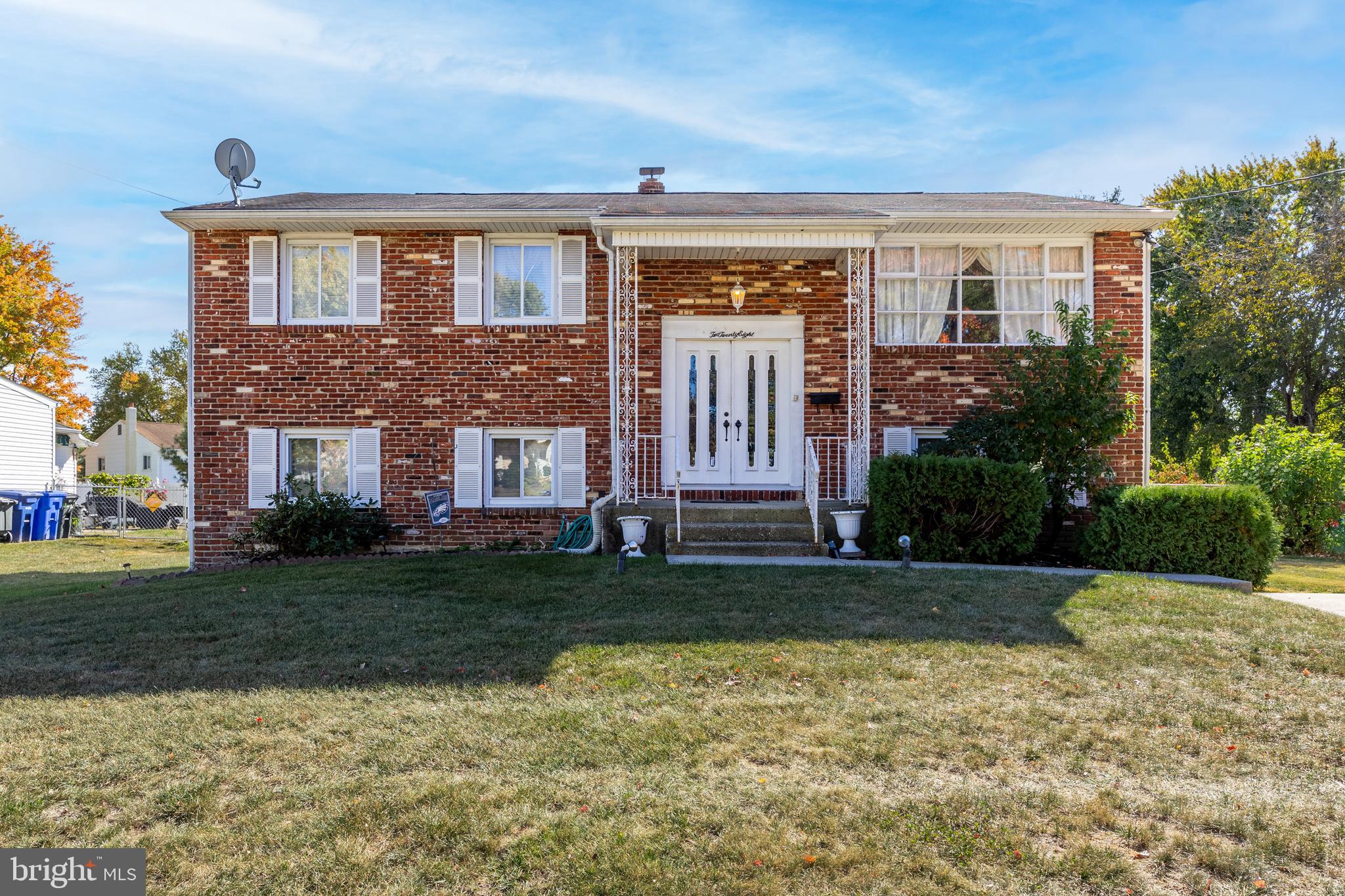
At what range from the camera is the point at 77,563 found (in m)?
14.0

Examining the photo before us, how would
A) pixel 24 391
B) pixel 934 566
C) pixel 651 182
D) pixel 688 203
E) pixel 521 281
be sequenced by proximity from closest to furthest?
pixel 934 566, pixel 521 281, pixel 688 203, pixel 651 182, pixel 24 391

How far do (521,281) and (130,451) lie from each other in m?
44.1

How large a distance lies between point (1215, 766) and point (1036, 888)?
1619 millimetres

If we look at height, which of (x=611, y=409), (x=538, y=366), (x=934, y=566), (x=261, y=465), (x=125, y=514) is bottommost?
(x=125, y=514)

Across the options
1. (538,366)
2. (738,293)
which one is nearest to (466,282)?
(538,366)

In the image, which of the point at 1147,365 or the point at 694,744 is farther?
the point at 1147,365

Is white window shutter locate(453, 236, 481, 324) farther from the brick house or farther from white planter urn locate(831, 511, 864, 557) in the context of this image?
white planter urn locate(831, 511, 864, 557)

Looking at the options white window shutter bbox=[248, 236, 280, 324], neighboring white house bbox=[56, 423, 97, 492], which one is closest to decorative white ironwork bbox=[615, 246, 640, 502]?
white window shutter bbox=[248, 236, 280, 324]

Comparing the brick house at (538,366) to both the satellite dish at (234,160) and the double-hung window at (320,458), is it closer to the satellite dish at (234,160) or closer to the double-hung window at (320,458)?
the double-hung window at (320,458)

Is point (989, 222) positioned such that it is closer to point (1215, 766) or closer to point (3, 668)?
point (1215, 766)

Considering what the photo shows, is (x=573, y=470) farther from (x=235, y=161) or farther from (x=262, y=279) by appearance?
(x=235, y=161)

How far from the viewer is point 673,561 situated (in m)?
8.35

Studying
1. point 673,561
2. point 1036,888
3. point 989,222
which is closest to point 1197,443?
point 989,222

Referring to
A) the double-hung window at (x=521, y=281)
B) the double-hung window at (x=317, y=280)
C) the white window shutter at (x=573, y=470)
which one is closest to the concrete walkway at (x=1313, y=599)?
the white window shutter at (x=573, y=470)
